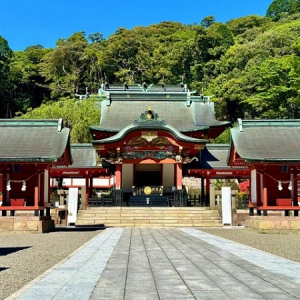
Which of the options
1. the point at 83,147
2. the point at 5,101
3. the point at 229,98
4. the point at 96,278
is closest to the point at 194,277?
the point at 96,278

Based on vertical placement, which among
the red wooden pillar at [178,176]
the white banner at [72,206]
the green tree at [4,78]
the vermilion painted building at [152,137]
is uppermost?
the green tree at [4,78]

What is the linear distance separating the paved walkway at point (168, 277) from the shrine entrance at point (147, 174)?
19.4 m

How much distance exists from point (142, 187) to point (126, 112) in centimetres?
710

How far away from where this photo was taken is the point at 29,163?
1803cm

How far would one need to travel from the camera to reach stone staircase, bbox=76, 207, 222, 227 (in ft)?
69.1

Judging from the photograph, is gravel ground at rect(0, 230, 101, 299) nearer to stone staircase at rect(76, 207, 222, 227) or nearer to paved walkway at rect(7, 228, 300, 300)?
paved walkway at rect(7, 228, 300, 300)

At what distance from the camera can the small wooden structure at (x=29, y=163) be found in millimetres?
17891

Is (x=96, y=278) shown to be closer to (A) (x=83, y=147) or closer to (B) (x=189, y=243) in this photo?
(B) (x=189, y=243)

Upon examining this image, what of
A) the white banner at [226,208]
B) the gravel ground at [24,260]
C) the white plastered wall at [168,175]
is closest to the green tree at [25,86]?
the white plastered wall at [168,175]

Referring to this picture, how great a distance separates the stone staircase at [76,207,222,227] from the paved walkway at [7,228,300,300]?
11.5 metres

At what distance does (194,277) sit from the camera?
6.26 metres

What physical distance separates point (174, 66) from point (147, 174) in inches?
1317

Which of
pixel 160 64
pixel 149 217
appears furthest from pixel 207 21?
pixel 149 217

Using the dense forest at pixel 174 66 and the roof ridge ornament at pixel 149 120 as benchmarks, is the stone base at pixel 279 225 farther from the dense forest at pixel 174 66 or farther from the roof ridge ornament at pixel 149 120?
the dense forest at pixel 174 66
